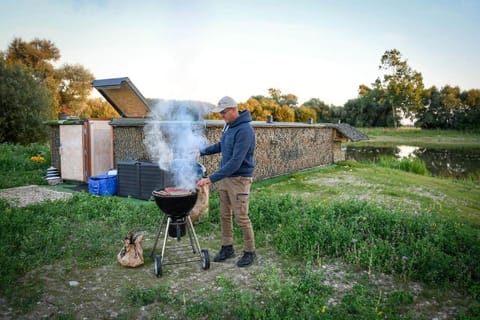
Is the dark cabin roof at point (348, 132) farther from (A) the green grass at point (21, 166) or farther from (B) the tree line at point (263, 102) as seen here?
(B) the tree line at point (263, 102)

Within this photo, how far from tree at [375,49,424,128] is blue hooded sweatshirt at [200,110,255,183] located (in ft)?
165

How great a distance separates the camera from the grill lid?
28.6 ft

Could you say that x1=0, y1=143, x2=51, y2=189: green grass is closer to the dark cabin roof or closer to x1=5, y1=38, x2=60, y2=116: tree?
the dark cabin roof

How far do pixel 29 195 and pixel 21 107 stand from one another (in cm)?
1522

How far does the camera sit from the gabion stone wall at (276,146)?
31.0ft

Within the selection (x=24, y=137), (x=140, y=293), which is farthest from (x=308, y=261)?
(x=24, y=137)

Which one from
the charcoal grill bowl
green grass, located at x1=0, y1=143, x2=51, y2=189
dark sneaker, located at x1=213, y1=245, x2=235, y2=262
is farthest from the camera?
green grass, located at x1=0, y1=143, x2=51, y2=189

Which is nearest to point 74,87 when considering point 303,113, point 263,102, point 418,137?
point 263,102

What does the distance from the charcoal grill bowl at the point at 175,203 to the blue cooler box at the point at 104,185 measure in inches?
190

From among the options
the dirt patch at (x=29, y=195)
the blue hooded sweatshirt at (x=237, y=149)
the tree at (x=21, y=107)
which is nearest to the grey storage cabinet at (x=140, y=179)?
the dirt patch at (x=29, y=195)

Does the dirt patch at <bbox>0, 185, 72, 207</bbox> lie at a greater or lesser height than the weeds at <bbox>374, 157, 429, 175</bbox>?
greater

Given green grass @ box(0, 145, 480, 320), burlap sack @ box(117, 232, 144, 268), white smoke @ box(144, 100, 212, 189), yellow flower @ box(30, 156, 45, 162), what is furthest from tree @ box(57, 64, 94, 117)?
burlap sack @ box(117, 232, 144, 268)

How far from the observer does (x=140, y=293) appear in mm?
3768

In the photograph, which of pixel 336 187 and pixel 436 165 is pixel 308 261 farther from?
pixel 436 165
